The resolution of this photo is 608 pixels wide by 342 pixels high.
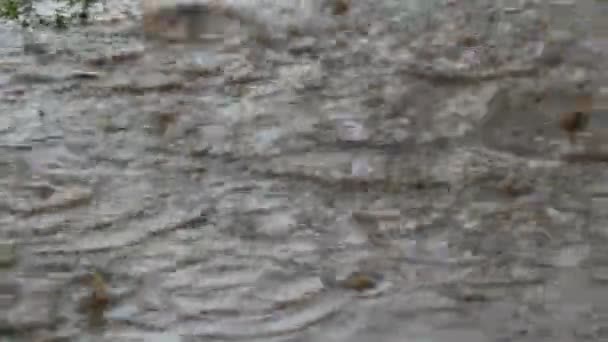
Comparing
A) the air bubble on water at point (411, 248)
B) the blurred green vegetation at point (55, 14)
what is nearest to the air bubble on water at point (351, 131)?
the air bubble on water at point (411, 248)

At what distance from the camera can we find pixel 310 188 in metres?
1.36

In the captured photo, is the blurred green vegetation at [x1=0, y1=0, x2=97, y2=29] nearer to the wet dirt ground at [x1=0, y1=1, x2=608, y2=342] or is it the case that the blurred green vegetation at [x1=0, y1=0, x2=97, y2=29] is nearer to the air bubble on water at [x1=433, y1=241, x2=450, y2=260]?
the wet dirt ground at [x1=0, y1=1, x2=608, y2=342]

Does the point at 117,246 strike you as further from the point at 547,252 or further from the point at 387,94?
the point at 547,252

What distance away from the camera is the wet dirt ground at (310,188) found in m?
1.33

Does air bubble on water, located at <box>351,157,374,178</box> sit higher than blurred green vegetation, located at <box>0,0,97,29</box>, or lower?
lower

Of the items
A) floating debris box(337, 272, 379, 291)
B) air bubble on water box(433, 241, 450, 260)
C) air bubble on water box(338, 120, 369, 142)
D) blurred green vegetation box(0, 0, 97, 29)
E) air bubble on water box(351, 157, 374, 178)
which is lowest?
floating debris box(337, 272, 379, 291)

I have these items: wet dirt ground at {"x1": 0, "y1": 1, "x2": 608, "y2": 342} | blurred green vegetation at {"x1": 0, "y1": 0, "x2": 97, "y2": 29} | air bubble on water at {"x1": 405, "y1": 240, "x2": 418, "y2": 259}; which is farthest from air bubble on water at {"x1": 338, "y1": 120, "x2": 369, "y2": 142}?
blurred green vegetation at {"x1": 0, "y1": 0, "x2": 97, "y2": 29}

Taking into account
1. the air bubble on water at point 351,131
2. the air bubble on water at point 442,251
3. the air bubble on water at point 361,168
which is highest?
the air bubble on water at point 351,131

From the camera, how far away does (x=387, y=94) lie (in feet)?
4.45

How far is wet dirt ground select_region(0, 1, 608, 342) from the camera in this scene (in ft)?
4.37

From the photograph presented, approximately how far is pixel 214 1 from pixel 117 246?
456 millimetres

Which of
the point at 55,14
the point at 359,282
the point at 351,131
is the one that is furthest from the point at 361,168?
the point at 55,14

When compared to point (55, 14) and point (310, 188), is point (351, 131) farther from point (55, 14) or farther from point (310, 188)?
point (55, 14)

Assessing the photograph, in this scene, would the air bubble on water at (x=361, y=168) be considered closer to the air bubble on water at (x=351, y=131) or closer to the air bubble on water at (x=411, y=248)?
the air bubble on water at (x=351, y=131)
